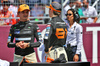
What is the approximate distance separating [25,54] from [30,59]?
0.15 m

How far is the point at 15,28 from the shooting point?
482 cm

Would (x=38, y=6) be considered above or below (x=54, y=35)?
above

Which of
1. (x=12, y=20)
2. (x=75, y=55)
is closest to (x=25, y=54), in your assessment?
(x=75, y=55)

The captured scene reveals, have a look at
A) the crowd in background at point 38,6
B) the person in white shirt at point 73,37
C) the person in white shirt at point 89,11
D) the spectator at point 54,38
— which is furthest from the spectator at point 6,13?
the spectator at point 54,38

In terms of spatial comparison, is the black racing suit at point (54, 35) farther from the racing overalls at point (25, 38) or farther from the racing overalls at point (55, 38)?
the racing overalls at point (25, 38)

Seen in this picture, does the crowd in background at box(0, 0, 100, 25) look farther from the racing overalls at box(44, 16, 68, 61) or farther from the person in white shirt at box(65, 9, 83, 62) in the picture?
the racing overalls at box(44, 16, 68, 61)

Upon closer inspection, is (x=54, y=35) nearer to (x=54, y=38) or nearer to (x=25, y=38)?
(x=54, y=38)

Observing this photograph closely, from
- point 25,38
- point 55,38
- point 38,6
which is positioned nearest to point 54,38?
point 55,38

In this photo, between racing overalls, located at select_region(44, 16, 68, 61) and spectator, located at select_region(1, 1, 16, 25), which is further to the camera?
Result: spectator, located at select_region(1, 1, 16, 25)

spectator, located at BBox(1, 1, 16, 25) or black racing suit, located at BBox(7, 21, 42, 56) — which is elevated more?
spectator, located at BBox(1, 1, 16, 25)

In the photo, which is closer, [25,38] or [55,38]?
[55,38]

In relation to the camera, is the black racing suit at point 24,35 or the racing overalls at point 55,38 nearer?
the racing overalls at point 55,38

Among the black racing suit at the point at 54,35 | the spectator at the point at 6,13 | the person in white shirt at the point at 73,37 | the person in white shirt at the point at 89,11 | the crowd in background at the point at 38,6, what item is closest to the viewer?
the black racing suit at the point at 54,35

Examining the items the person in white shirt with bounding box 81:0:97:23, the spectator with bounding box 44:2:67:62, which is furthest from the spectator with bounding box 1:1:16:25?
the spectator with bounding box 44:2:67:62
